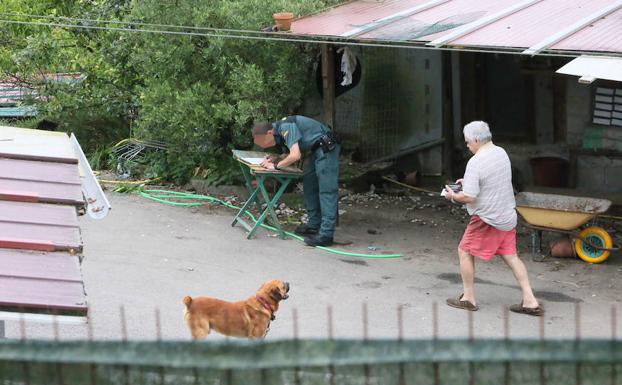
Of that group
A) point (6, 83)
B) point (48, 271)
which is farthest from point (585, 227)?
point (6, 83)

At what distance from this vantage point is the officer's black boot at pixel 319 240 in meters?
11.0

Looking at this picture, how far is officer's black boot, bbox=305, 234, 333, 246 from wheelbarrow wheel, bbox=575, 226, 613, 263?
2761 millimetres

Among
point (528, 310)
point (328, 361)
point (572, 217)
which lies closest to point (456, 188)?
point (528, 310)

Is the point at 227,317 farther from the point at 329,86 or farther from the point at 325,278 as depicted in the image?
the point at 329,86

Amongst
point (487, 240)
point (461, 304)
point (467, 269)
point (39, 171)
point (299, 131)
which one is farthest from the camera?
point (299, 131)

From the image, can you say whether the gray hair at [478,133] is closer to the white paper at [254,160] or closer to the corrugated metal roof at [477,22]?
the corrugated metal roof at [477,22]

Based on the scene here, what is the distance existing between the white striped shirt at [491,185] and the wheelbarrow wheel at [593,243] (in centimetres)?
234

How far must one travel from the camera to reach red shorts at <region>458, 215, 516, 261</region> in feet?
27.5

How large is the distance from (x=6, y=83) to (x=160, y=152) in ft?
10.9

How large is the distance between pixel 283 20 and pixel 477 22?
2378mm

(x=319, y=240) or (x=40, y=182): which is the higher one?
(x=40, y=182)

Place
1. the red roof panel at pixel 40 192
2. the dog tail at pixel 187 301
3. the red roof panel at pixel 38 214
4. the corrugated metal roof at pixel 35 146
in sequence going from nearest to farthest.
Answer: the red roof panel at pixel 38 214
the red roof panel at pixel 40 192
the corrugated metal roof at pixel 35 146
the dog tail at pixel 187 301

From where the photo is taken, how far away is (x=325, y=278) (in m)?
9.85

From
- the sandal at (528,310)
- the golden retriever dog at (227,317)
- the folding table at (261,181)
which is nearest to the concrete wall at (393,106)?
the folding table at (261,181)
